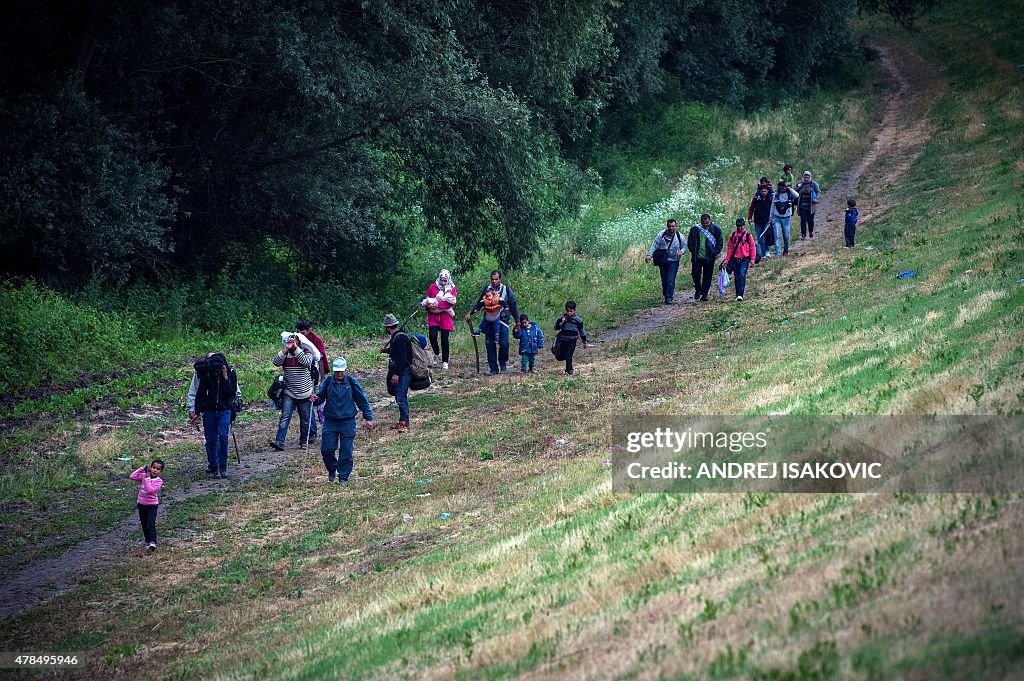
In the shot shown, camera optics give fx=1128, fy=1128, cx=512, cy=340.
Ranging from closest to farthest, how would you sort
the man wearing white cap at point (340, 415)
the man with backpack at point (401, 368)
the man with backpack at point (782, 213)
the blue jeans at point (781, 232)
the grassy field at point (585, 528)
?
1. the grassy field at point (585, 528)
2. the man wearing white cap at point (340, 415)
3. the man with backpack at point (401, 368)
4. the man with backpack at point (782, 213)
5. the blue jeans at point (781, 232)

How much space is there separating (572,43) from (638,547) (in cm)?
2030

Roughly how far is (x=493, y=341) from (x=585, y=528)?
33.2 ft

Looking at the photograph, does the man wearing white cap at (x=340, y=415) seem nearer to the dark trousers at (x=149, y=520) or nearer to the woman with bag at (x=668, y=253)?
the dark trousers at (x=149, y=520)

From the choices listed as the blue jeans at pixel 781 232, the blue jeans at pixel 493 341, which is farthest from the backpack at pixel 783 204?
the blue jeans at pixel 493 341

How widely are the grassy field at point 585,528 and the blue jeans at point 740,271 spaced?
57cm

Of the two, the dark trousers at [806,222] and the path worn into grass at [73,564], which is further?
the dark trousers at [806,222]

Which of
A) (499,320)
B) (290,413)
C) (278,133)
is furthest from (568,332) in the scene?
(278,133)

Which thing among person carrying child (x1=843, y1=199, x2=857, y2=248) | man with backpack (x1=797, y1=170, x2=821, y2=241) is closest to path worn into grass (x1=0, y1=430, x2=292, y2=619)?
person carrying child (x1=843, y1=199, x2=857, y2=248)

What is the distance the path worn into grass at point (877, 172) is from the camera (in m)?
25.2

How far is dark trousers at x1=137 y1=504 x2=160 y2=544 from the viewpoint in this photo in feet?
40.7

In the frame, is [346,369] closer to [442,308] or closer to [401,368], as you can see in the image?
[401,368]

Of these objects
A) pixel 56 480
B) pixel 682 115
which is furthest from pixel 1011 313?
pixel 682 115

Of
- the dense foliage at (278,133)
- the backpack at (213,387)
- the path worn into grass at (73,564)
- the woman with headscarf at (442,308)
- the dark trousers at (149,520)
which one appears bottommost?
the path worn into grass at (73,564)

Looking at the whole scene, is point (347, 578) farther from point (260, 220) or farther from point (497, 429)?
point (260, 220)
